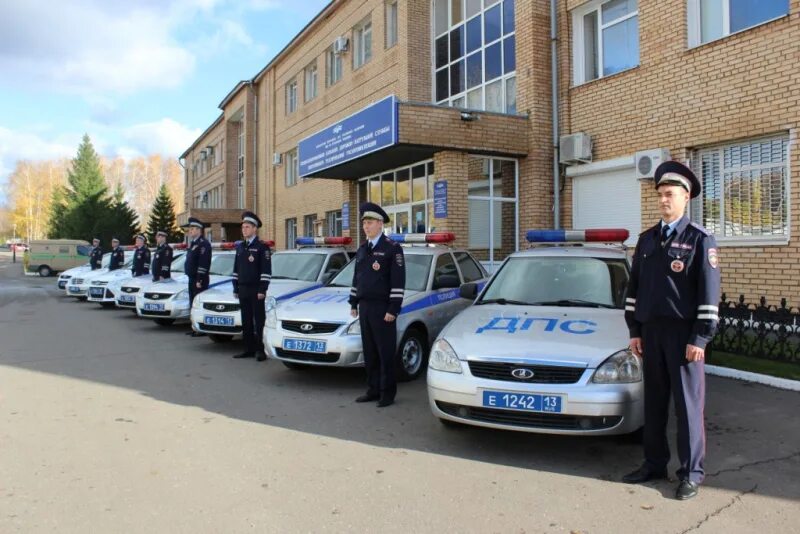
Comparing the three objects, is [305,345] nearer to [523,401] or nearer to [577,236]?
[523,401]

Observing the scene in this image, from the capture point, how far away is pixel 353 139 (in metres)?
13.0

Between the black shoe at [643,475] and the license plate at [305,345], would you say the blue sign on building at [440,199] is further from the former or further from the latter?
the black shoe at [643,475]

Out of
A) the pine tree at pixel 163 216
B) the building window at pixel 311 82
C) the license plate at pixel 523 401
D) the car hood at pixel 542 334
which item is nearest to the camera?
the license plate at pixel 523 401

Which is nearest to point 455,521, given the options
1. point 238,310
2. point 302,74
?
point 238,310

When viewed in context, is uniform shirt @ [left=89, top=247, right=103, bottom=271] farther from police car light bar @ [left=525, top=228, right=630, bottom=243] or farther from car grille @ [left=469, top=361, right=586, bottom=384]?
car grille @ [left=469, top=361, right=586, bottom=384]

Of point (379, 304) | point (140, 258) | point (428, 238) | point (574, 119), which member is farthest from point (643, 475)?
point (140, 258)

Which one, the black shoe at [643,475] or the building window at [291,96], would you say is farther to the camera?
the building window at [291,96]

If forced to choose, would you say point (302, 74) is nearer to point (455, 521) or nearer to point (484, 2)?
point (484, 2)

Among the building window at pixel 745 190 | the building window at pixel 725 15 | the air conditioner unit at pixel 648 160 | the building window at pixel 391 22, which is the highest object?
the building window at pixel 391 22

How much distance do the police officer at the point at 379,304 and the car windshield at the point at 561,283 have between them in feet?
2.80

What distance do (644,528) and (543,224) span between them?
987cm

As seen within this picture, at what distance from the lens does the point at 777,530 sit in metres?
3.23

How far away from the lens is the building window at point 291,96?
25952 millimetres

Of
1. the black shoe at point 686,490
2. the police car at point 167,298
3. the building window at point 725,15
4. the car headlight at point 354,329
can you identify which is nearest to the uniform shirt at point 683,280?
the black shoe at point 686,490
